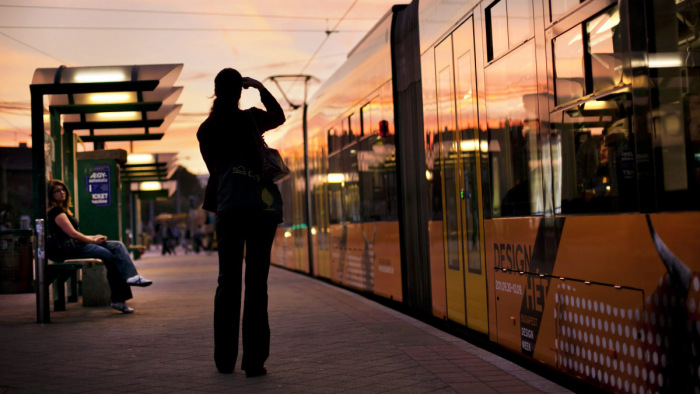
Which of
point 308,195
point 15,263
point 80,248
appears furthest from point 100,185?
point 15,263

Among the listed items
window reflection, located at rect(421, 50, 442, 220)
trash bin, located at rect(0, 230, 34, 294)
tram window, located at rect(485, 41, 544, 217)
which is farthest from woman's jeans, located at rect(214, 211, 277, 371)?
trash bin, located at rect(0, 230, 34, 294)

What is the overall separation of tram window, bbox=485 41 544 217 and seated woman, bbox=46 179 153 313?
18.7 ft

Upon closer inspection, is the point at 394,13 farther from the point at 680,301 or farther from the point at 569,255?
the point at 680,301

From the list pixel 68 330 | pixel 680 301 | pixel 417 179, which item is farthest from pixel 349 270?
pixel 680 301

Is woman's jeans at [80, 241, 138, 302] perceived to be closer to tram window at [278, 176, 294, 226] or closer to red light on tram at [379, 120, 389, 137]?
red light on tram at [379, 120, 389, 137]

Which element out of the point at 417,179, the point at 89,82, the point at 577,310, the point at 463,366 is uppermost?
the point at 89,82

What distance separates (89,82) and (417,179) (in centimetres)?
436

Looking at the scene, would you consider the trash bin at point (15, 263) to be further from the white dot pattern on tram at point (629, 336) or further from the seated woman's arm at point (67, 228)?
the white dot pattern on tram at point (629, 336)

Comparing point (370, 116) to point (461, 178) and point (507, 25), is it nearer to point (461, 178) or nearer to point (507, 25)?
point (461, 178)

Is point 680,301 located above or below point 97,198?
below

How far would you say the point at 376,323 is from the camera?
8977 millimetres

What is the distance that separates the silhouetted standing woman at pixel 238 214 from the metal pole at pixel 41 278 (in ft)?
14.9

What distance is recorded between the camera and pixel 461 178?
7879 mm

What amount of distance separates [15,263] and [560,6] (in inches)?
281
